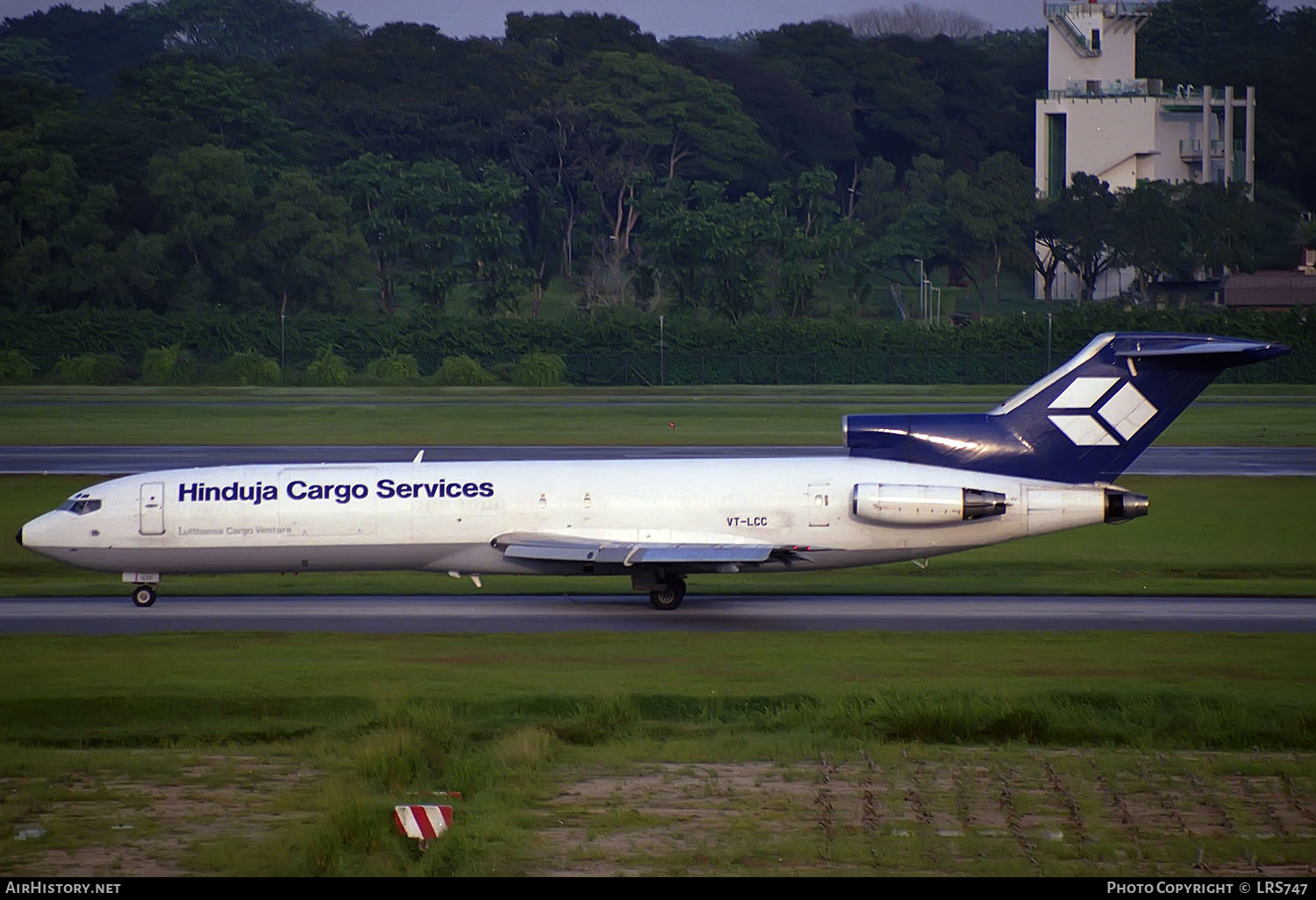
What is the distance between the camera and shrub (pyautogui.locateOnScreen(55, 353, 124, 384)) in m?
84.9

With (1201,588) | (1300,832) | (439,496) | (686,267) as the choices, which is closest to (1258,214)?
(686,267)

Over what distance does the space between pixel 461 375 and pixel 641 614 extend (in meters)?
57.6

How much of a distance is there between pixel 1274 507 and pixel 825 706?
78.0 ft

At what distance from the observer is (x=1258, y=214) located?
112000 mm

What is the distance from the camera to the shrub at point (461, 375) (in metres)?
84.0

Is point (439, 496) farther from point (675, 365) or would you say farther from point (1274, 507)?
point (675, 365)

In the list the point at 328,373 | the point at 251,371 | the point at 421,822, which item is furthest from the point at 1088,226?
the point at 421,822

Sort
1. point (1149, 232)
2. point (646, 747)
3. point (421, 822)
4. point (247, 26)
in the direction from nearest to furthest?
point (421, 822)
point (646, 747)
point (1149, 232)
point (247, 26)

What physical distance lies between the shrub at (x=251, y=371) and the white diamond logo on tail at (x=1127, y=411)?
63746mm

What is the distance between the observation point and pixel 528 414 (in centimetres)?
6812

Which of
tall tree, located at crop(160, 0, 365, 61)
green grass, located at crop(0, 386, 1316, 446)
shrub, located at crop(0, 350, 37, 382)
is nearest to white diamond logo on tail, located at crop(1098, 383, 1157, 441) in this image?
green grass, located at crop(0, 386, 1316, 446)

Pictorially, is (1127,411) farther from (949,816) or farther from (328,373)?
(328,373)

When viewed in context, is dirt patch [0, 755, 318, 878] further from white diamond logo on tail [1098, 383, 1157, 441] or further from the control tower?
the control tower

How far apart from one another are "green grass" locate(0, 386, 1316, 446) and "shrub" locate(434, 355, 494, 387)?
3.52m
